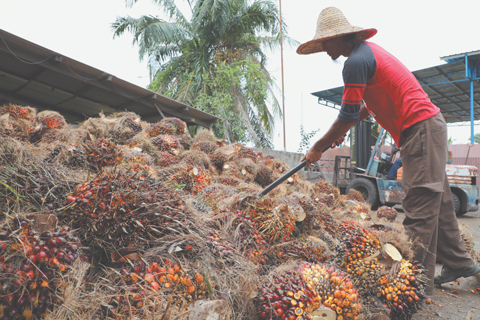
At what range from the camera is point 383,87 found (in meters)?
2.34

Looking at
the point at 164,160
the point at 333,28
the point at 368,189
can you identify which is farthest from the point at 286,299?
the point at 368,189

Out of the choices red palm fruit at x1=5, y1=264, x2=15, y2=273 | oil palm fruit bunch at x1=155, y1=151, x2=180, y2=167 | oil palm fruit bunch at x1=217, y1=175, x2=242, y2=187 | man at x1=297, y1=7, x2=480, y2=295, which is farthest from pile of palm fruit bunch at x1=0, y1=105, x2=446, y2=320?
oil palm fruit bunch at x1=155, y1=151, x2=180, y2=167

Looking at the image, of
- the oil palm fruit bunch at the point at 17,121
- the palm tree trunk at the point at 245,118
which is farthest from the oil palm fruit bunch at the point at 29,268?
the palm tree trunk at the point at 245,118

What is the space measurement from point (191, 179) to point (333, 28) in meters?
2.16

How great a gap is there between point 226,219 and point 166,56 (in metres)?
14.7

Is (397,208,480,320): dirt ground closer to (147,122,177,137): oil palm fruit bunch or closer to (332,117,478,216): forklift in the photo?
(147,122,177,137): oil palm fruit bunch

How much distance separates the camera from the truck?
789 centimetres

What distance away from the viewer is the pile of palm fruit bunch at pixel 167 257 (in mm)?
1163

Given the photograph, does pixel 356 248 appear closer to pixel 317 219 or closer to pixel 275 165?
pixel 317 219

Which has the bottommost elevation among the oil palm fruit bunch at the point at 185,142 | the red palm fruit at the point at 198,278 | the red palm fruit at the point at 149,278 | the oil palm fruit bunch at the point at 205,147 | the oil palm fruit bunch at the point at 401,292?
the oil palm fruit bunch at the point at 401,292

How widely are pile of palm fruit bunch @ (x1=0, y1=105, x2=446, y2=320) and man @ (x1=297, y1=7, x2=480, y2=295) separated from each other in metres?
0.28

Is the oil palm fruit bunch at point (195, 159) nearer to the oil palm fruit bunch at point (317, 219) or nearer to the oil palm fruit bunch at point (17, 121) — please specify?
the oil palm fruit bunch at point (17, 121)

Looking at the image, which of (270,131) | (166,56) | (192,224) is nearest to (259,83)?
(270,131)

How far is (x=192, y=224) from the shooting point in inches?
62.7
